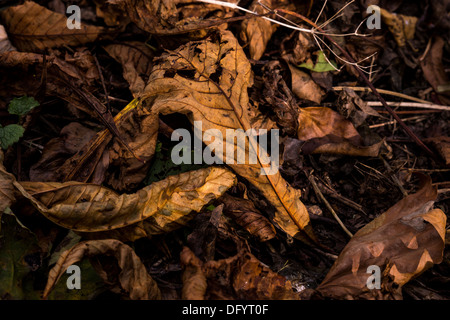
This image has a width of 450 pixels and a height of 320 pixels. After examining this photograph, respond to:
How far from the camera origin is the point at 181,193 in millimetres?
1721

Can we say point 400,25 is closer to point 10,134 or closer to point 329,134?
point 329,134

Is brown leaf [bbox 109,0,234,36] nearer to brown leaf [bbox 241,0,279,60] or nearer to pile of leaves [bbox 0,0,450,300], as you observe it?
pile of leaves [bbox 0,0,450,300]

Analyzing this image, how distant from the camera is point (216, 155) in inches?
70.6

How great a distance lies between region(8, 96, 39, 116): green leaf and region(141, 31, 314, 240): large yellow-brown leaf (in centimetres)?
64

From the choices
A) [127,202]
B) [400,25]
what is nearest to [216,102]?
[127,202]

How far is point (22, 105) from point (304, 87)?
1.61 meters

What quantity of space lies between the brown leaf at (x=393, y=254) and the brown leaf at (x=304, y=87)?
803 millimetres

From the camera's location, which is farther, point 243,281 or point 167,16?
point 167,16

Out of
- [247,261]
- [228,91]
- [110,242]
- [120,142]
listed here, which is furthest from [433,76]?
[110,242]

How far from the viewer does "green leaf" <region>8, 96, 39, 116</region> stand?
6.21 ft

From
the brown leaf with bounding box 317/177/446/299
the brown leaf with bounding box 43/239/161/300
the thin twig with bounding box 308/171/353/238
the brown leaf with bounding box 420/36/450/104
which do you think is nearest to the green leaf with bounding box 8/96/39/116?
the brown leaf with bounding box 43/239/161/300

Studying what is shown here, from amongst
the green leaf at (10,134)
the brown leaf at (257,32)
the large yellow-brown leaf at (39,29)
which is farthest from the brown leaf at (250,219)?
the large yellow-brown leaf at (39,29)

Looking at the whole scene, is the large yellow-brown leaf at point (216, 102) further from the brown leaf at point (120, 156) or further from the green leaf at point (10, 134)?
the green leaf at point (10, 134)

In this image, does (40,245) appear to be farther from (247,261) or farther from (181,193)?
(247,261)
